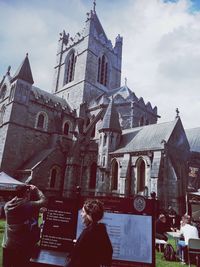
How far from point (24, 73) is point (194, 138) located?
22.3 meters

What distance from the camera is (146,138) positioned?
23234 millimetres

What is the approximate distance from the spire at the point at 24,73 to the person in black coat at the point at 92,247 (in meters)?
26.3

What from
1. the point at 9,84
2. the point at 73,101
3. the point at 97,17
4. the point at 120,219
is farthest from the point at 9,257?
the point at 97,17

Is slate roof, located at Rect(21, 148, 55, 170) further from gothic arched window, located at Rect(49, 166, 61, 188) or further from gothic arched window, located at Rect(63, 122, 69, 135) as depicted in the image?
gothic arched window, located at Rect(63, 122, 69, 135)

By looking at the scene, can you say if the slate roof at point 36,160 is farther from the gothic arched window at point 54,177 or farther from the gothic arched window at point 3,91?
the gothic arched window at point 3,91

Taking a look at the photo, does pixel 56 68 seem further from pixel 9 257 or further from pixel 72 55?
pixel 9 257

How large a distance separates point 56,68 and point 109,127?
873 inches

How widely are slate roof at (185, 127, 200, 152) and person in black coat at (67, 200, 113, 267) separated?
26.1 metres

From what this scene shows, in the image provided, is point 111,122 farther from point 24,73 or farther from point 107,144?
point 24,73

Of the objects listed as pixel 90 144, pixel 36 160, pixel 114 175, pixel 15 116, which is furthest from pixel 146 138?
pixel 15 116

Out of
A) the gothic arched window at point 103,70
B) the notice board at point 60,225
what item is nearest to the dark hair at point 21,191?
the notice board at point 60,225

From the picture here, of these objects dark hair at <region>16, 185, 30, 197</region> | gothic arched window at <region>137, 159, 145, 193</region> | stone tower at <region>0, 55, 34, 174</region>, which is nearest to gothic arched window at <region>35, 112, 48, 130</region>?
stone tower at <region>0, 55, 34, 174</region>

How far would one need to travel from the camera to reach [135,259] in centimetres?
395

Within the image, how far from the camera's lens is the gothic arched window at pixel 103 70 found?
3794cm
